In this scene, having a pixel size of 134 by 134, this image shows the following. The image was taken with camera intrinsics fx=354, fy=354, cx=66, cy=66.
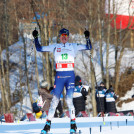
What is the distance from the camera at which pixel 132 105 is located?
21016 millimetres

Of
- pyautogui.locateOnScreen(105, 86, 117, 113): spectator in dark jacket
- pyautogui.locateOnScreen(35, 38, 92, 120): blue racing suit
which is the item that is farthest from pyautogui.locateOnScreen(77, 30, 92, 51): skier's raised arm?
pyautogui.locateOnScreen(105, 86, 117, 113): spectator in dark jacket

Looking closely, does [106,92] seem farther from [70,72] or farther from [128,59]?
[128,59]

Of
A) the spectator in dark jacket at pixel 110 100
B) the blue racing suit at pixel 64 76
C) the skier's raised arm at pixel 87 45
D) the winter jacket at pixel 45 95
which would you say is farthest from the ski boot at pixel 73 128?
the spectator in dark jacket at pixel 110 100

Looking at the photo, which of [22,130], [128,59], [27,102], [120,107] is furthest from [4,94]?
[22,130]

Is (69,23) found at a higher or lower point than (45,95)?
higher

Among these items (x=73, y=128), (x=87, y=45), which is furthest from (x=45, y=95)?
(x=73, y=128)

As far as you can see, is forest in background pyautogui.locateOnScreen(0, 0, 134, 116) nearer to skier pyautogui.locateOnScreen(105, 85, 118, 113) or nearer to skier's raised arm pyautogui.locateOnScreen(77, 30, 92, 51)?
skier pyautogui.locateOnScreen(105, 85, 118, 113)

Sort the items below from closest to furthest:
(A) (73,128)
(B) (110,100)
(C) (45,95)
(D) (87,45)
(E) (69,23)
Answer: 1. (A) (73,128)
2. (D) (87,45)
3. (C) (45,95)
4. (B) (110,100)
5. (E) (69,23)

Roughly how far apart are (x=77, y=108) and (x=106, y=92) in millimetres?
1282

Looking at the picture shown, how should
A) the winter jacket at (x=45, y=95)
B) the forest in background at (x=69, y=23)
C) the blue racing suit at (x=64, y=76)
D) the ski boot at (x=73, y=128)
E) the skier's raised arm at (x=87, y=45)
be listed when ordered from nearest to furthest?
the ski boot at (x=73, y=128)
the blue racing suit at (x=64, y=76)
the skier's raised arm at (x=87, y=45)
the winter jacket at (x=45, y=95)
the forest in background at (x=69, y=23)

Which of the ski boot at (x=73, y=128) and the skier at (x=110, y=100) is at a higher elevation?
the ski boot at (x=73, y=128)

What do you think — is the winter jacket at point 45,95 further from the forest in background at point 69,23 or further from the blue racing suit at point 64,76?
the forest in background at point 69,23

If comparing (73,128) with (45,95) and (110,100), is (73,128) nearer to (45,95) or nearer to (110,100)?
(45,95)

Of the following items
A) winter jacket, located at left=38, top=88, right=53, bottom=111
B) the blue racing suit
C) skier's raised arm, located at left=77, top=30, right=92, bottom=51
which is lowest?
winter jacket, located at left=38, top=88, right=53, bottom=111
